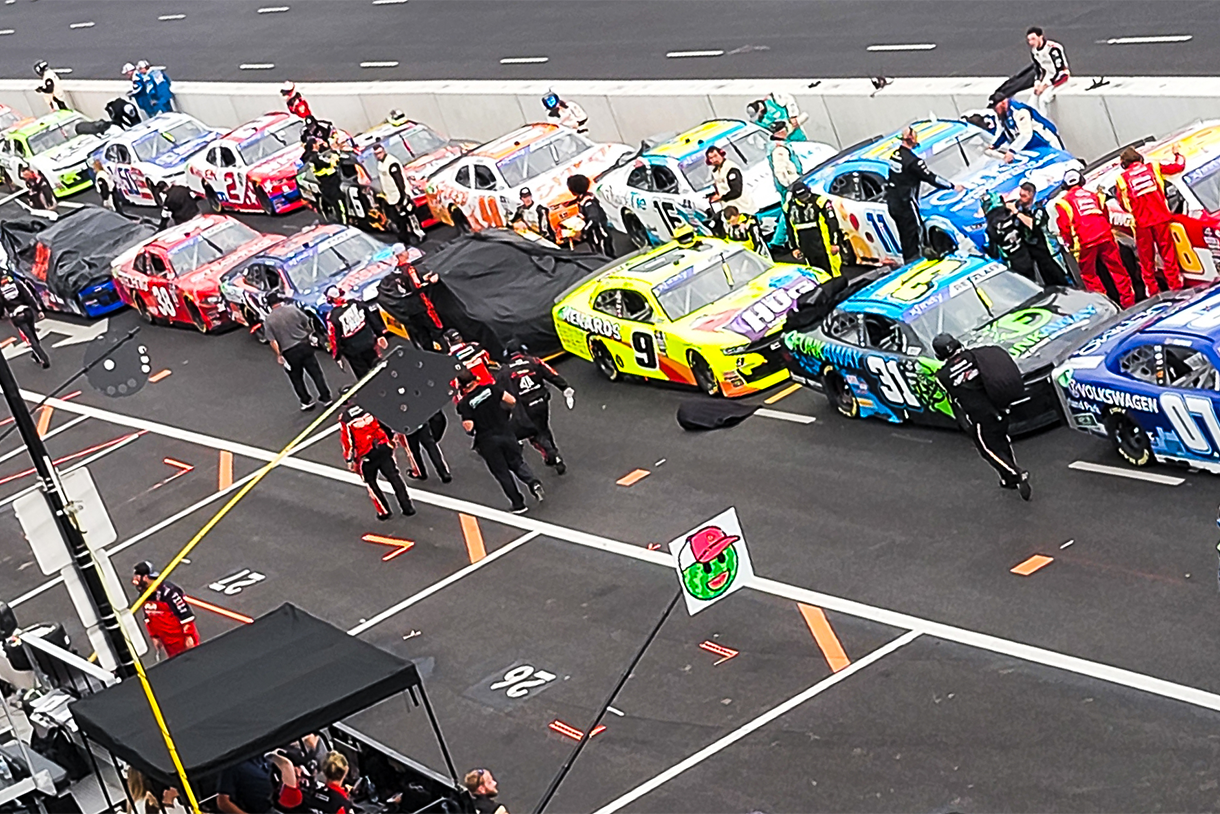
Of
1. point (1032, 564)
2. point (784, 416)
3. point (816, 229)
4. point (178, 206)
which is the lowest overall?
point (1032, 564)

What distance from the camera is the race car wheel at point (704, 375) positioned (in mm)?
21469

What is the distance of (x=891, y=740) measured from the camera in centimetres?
1415

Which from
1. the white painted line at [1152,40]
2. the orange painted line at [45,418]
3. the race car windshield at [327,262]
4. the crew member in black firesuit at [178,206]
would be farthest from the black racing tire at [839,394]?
the crew member in black firesuit at [178,206]

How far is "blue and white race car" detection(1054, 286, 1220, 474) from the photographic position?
16.0 meters

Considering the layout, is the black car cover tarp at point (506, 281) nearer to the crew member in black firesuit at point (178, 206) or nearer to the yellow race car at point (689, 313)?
the yellow race car at point (689, 313)

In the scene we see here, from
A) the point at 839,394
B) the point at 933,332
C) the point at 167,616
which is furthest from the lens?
the point at 839,394

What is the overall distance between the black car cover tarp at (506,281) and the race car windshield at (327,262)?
1676mm

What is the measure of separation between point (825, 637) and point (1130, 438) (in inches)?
125

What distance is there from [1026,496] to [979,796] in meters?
4.49

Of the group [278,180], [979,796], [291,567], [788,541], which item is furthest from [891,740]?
[278,180]

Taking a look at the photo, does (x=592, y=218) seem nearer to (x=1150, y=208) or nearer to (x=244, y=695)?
(x=1150, y=208)

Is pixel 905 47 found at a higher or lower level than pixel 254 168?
lower

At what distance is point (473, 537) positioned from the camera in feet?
65.8

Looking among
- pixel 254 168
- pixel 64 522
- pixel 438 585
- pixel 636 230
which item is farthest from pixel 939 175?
pixel 254 168
